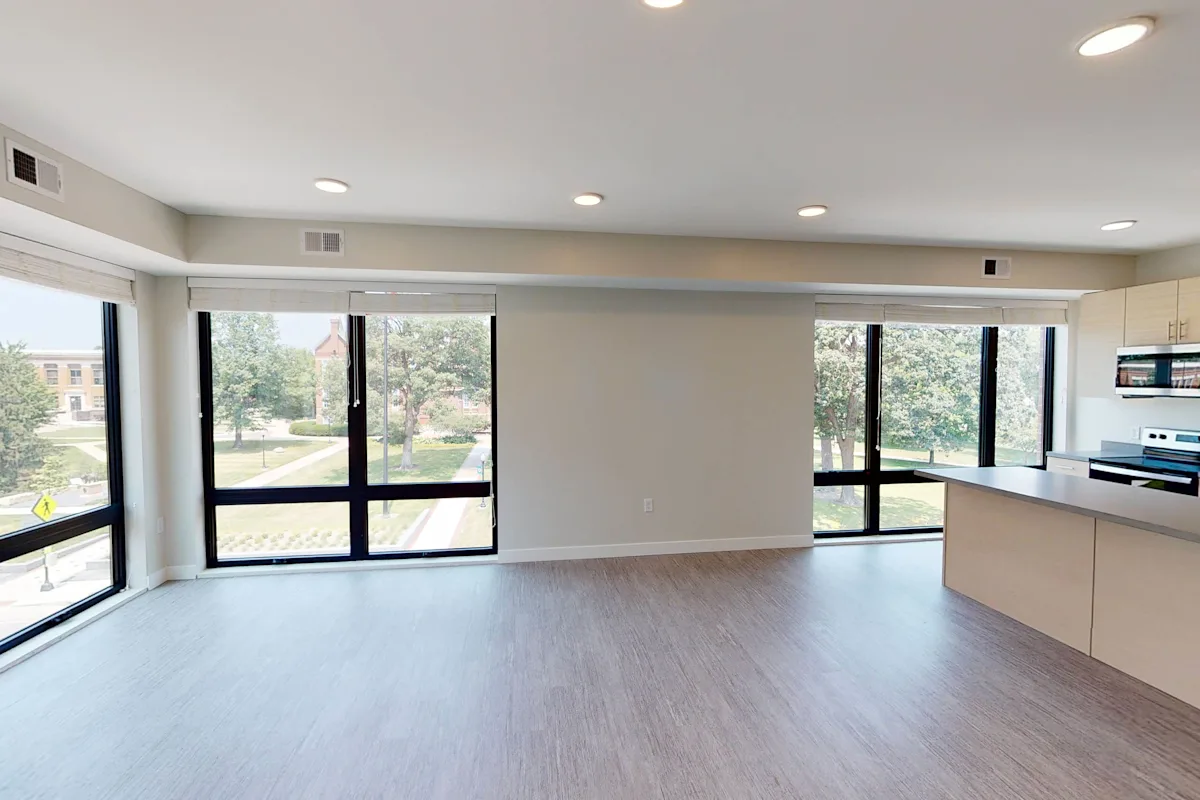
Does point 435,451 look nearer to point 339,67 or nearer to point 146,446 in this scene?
point 146,446

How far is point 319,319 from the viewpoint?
3.95m

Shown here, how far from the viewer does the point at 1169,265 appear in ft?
13.4

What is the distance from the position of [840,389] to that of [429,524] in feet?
12.4

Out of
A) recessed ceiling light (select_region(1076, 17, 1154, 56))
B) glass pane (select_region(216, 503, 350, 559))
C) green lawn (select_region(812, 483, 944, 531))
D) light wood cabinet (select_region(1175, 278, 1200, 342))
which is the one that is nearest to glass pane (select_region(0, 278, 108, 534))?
glass pane (select_region(216, 503, 350, 559))

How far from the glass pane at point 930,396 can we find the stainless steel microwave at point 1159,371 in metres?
1.00

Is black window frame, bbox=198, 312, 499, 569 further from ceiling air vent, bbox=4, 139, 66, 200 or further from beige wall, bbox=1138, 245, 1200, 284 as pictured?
beige wall, bbox=1138, 245, 1200, 284

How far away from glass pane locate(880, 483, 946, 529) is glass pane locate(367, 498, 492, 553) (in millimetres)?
3659

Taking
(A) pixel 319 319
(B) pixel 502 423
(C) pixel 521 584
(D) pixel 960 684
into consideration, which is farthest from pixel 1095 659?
(A) pixel 319 319

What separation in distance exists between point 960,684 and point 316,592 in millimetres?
3870

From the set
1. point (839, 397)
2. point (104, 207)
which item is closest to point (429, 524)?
point (104, 207)

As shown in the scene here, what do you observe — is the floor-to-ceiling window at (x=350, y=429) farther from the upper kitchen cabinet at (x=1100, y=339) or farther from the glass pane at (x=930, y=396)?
the upper kitchen cabinet at (x=1100, y=339)

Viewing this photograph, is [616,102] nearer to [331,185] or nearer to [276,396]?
[331,185]

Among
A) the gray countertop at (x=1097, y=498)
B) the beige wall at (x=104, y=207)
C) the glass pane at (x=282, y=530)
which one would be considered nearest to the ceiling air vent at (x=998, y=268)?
the gray countertop at (x=1097, y=498)

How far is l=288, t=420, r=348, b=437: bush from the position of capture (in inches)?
158
